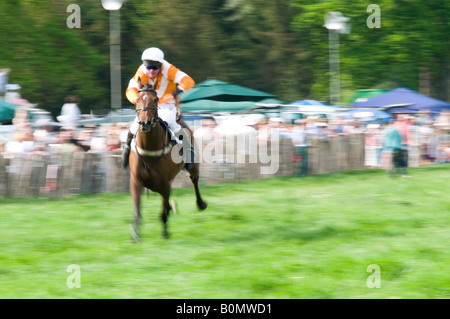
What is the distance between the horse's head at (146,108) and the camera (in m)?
9.10

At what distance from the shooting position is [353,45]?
38375mm

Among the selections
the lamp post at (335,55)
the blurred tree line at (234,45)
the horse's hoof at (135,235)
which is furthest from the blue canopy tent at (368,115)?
the horse's hoof at (135,235)

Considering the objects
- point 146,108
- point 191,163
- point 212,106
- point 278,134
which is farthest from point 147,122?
point 212,106

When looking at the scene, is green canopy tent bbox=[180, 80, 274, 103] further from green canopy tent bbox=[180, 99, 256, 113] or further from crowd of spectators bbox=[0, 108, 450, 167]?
crowd of spectators bbox=[0, 108, 450, 167]

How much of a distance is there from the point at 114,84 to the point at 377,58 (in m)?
13.4

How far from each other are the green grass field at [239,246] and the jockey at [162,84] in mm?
1454

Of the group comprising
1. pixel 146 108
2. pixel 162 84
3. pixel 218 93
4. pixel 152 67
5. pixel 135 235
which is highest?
pixel 218 93

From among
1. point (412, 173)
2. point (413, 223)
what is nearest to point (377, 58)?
point (412, 173)

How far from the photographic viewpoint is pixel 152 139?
9.56 meters

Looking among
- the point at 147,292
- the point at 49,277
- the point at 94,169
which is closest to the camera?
the point at 147,292

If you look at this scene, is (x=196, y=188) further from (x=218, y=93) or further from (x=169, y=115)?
(x=218, y=93)

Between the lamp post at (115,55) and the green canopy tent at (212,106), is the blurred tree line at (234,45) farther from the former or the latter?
the green canopy tent at (212,106)

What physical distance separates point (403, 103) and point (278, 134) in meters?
10.1
